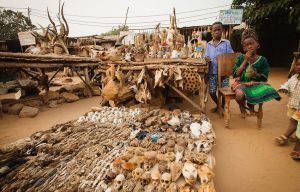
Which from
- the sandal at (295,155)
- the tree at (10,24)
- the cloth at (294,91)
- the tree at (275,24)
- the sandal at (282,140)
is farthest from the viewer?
the tree at (10,24)

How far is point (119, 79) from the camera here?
4.87m

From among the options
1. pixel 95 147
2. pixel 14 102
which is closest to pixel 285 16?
pixel 95 147

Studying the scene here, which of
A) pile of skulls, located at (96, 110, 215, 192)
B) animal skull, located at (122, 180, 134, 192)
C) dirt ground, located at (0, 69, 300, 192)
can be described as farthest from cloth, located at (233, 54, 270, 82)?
animal skull, located at (122, 180, 134, 192)

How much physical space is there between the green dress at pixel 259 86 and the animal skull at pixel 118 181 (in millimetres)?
2833

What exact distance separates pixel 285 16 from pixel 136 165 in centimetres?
1097

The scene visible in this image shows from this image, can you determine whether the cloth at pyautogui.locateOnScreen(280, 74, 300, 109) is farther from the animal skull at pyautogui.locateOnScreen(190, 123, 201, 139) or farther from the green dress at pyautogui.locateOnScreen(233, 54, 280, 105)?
the animal skull at pyautogui.locateOnScreen(190, 123, 201, 139)

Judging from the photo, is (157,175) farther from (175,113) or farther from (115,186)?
(175,113)

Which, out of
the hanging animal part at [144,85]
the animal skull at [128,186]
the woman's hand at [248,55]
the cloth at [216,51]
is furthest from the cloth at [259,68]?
the animal skull at [128,186]

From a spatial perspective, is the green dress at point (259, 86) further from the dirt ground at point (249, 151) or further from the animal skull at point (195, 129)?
the animal skull at point (195, 129)

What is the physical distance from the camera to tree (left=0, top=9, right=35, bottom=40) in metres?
19.6

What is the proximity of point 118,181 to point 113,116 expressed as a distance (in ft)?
7.67

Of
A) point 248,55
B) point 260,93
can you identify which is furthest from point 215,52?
point 260,93

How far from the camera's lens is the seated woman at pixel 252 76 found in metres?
3.76

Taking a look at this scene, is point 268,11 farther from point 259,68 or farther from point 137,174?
point 137,174
